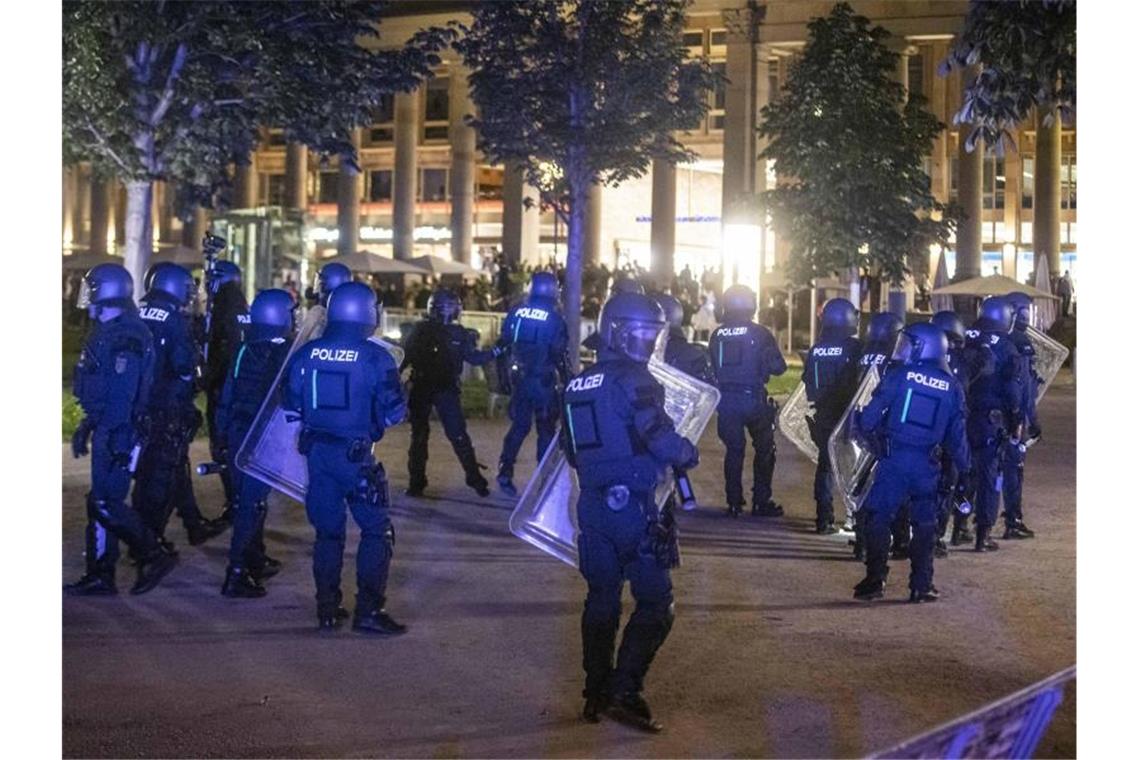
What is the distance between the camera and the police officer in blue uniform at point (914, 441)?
8.88 meters

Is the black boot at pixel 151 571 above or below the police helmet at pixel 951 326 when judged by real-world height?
below

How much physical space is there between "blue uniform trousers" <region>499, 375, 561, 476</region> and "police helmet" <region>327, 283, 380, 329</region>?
502cm

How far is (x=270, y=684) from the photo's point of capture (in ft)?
22.9

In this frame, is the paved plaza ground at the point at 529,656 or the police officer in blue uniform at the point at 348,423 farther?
the police officer in blue uniform at the point at 348,423

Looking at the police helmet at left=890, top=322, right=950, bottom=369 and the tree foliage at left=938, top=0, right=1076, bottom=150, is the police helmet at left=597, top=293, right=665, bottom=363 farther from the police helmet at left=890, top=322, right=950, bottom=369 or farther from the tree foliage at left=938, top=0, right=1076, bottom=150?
the tree foliage at left=938, top=0, right=1076, bottom=150

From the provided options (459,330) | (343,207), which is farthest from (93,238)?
(459,330)

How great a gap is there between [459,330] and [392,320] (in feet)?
36.2

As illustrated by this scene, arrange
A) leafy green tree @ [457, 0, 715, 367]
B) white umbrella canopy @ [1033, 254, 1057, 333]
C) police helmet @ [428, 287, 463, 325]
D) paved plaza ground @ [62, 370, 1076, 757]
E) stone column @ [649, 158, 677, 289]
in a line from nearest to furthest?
paved plaza ground @ [62, 370, 1076, 757] → police helmet @ [428, 287, 463, 325] → leafy green tree @ [457, 0, 715, 367] → white umbrella canopy @ [1033, 254, 1057, 333] → stone column @ [649, 158, 677, 289]

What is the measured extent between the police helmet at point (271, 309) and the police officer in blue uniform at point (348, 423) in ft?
5.01

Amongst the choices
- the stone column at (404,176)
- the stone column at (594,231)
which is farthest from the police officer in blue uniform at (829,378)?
the stone column at (404,176)

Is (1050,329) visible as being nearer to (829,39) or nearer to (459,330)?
(829,39)

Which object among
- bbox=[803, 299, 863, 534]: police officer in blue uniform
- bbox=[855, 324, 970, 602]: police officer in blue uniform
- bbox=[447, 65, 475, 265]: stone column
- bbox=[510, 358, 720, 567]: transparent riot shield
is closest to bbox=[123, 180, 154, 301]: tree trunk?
bbox=[803, 299, 863, 534]: police officer in blue uniform

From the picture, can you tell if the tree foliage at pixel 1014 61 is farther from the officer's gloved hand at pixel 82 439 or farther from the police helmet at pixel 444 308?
the officer's gloved hand at pixel 82 439

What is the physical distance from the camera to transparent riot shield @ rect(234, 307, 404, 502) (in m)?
8.75
